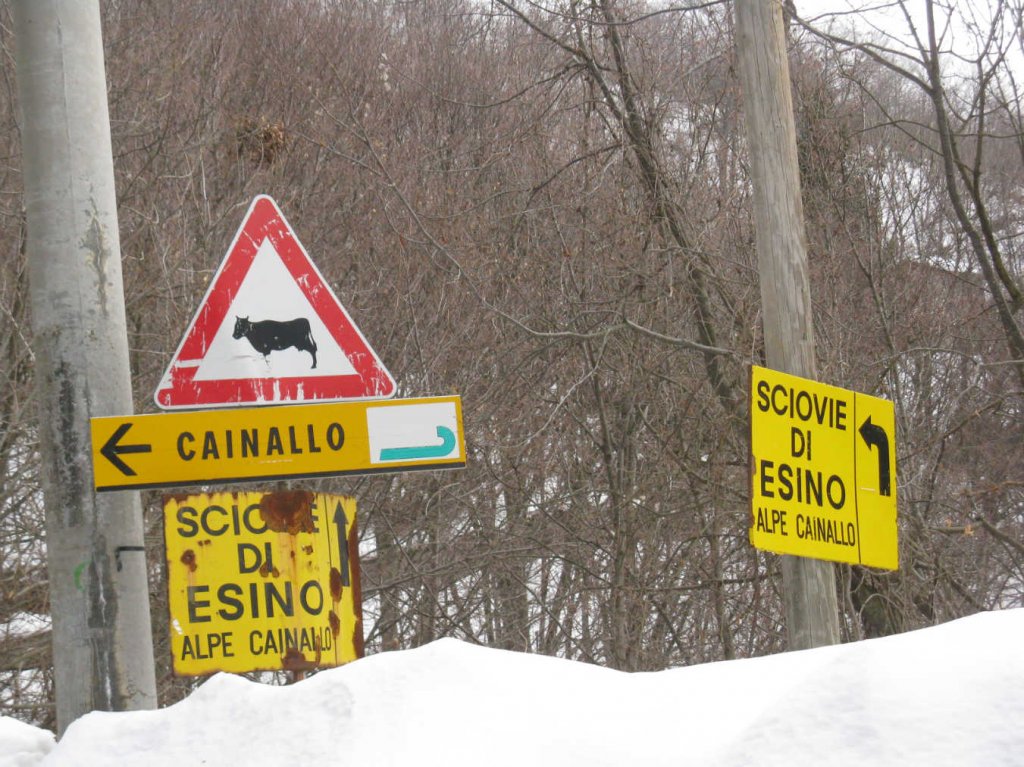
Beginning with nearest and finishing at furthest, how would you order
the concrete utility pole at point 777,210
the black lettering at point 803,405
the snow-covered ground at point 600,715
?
the snow-covered ground at point 600,715, the black lettering at point 803,405, the concrete utility pole at point 777,210

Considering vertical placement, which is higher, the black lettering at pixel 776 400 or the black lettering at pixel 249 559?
the black lettering at pixel 776 400

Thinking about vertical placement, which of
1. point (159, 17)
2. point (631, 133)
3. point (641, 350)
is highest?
point (159, 17)

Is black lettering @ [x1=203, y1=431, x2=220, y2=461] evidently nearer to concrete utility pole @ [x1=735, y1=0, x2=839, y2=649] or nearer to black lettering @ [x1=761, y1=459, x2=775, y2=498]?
black lettering @ [x1=761, y1=459, x2=775, y2=498]

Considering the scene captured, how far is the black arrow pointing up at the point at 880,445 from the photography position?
16.0 ft

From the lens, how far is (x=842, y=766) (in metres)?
1.93

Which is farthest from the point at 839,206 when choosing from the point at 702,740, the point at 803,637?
the point at 702,740

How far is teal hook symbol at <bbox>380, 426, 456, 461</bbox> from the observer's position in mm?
3312

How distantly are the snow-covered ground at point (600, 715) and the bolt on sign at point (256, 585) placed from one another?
66cm

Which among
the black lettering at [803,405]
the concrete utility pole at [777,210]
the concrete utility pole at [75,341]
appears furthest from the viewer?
the concrete utility pole at [777,210]

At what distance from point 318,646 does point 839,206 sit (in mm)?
8609

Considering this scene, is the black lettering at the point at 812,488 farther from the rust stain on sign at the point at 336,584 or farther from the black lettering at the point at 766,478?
the rust stain on sign at the point at 336,584

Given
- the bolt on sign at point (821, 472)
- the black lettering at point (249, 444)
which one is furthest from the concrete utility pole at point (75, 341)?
the bolt on sign at point (821, 472)

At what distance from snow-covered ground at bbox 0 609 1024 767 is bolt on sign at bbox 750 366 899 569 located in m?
1.79

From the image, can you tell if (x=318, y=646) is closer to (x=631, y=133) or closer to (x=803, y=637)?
(x=803, y=637)
